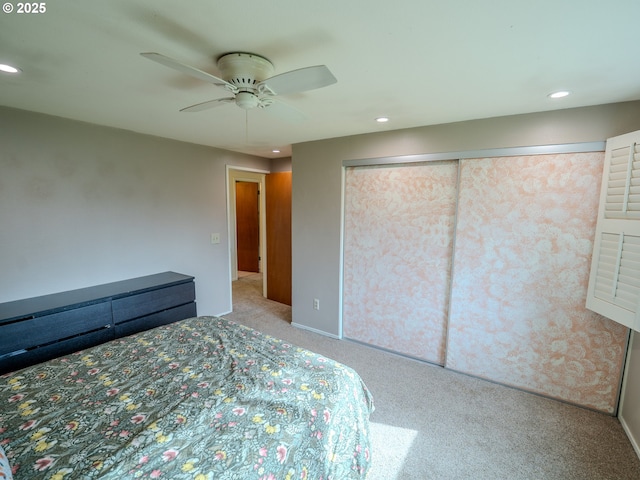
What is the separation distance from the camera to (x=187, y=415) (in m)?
1.19

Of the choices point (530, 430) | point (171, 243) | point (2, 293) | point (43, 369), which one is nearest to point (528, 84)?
point (530, 430)

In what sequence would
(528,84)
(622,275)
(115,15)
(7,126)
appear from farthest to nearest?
1. (7,126)
2. (622,275)
3. (528,84)
4. (115,15)

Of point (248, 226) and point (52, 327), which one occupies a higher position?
point (248, 226)

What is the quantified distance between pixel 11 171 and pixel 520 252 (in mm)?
4117

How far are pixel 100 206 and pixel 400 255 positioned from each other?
2.98 m

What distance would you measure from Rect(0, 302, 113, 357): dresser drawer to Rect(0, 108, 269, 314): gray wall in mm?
467

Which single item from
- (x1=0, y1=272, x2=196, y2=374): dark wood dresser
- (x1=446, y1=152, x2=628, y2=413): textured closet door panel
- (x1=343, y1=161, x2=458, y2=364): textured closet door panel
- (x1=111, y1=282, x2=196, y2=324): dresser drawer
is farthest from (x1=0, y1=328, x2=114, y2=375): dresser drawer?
(x1=446, y1=152, x2=628, y2=413): textured closet door panel

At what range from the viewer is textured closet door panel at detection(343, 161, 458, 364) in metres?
2.66

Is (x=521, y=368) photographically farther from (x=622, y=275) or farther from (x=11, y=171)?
(x=11, y=171)

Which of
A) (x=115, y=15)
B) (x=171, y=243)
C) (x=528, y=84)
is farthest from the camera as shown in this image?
(x=171, y=243)

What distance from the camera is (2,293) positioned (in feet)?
7.18

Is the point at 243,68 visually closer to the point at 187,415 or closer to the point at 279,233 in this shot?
the point at 187,415

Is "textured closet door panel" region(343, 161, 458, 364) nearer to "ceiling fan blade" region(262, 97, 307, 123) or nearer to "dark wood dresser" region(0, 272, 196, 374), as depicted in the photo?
"ceiling fan blade" region(262, 97, 307, 123)

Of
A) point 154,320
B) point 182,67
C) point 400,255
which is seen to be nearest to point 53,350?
point 154,320
